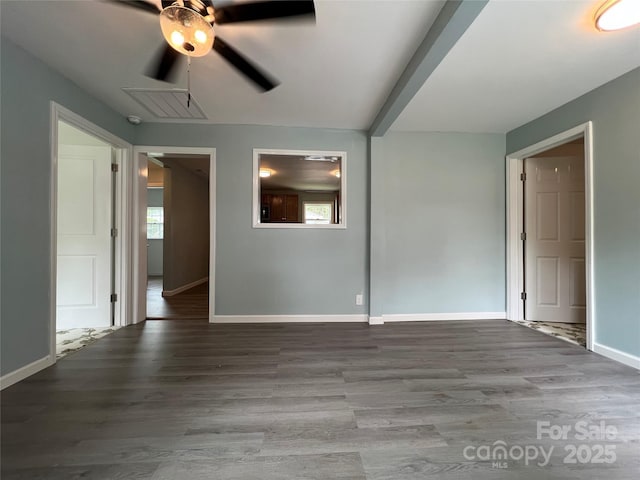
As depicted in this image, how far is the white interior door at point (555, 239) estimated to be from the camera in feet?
10.4

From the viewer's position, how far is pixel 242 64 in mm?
1716

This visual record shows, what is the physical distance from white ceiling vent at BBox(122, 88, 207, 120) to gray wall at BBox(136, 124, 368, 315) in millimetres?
380

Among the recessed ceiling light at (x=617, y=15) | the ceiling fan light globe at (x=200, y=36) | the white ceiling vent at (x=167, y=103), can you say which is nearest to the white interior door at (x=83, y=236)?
the white ceiling vent at (x=167, y=103)

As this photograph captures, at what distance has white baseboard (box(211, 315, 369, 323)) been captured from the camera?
3191 mm

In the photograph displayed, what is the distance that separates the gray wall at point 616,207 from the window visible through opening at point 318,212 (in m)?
5.30

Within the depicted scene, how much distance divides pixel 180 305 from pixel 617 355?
499cm

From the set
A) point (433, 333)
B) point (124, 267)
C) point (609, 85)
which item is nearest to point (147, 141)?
point (124, 267)

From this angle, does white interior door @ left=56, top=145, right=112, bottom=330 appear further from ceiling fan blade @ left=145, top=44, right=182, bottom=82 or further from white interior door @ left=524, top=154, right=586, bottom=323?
white interior door @ left=524, top=154, right=586, bottom=323

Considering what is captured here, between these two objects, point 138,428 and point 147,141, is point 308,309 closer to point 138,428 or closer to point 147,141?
point 138,428

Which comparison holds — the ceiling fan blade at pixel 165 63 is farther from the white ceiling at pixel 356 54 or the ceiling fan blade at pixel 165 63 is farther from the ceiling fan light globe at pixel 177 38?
the ceiling fan light globe at pixel 177 38

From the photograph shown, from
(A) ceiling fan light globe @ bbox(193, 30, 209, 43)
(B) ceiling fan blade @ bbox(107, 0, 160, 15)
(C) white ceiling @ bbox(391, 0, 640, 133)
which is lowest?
(A) ceiling fan light globe @ bbox(193, 30, 209, 43)

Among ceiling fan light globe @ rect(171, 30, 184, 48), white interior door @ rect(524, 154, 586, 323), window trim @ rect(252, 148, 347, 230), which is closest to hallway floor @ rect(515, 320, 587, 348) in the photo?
white interior door @ rect(524, 154, 586, 323)

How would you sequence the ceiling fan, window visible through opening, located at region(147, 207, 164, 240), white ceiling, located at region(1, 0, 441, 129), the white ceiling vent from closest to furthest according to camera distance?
the ceiling fan → white ceiling, located at region(1, 0, 441, 129) → the white ceiling vent → window visible through opening, located at region(147, 207, 164, 240)

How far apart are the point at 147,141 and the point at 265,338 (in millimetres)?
2688
